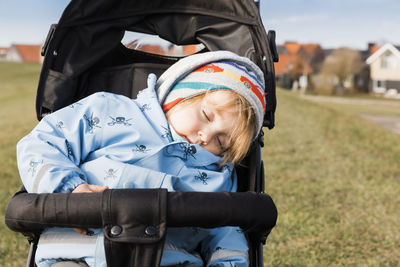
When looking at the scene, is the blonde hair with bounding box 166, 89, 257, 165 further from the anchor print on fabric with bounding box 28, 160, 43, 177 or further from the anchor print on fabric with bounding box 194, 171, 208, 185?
the anchor print on fabric with bounding box 28, 160, 43, 177

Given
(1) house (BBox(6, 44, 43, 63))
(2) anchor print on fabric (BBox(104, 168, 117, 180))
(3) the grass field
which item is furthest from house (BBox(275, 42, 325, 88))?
(2) anchor print on fabric (BBox(104, 168, 117, 180))

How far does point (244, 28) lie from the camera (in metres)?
2.32

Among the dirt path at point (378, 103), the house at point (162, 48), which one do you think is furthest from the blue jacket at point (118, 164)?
the dirt path at point (378, 103)

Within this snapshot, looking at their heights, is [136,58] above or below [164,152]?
above

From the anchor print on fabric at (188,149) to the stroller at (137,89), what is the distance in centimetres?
33

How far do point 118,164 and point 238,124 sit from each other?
50cm

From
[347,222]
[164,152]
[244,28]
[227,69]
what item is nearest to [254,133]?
[227,69]

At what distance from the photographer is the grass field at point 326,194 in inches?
125

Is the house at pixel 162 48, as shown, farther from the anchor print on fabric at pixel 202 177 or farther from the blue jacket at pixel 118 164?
the anchor print on fabric at pixel 202 177

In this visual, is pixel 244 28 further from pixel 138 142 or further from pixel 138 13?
pixel 138 142

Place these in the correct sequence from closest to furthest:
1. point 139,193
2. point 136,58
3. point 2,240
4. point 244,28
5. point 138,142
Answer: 1. point 139,193
2. point 138,142
3. point 244,28
4. point 136,58
5. point 2,240

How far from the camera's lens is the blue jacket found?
4.90 feet

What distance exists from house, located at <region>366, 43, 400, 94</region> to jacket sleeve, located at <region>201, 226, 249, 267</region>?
36.7 meters

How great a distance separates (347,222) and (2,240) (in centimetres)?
261
